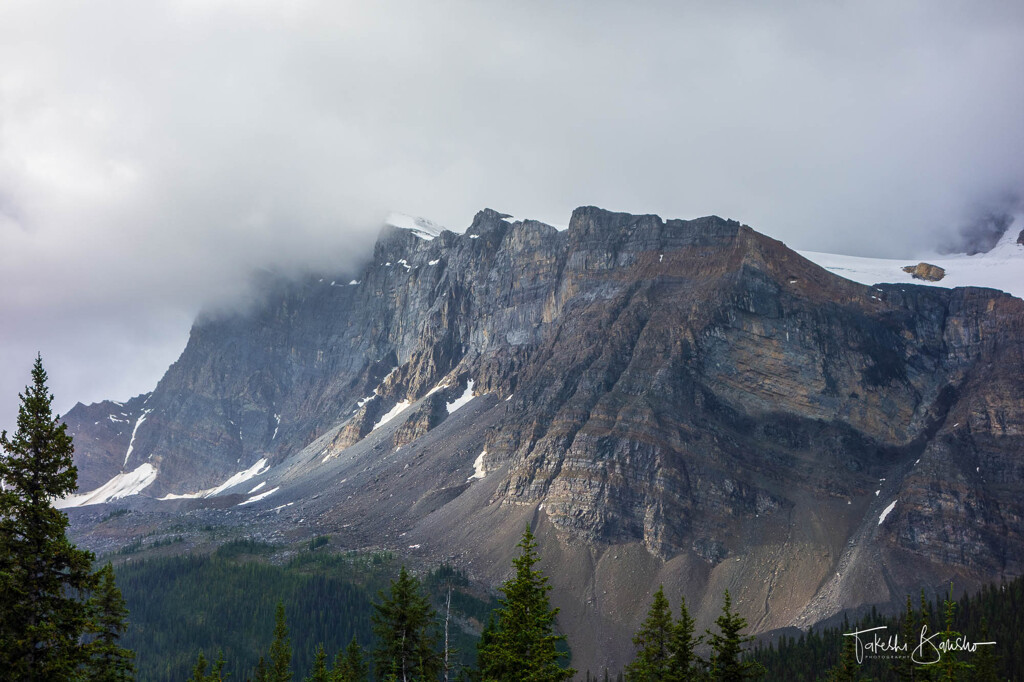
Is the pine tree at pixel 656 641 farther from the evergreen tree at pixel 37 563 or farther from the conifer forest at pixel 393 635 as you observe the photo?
the evergreen tree at pixel 37 563

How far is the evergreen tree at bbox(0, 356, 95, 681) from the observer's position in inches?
869

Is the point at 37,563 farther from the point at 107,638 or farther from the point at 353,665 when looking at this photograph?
the point at 353,665

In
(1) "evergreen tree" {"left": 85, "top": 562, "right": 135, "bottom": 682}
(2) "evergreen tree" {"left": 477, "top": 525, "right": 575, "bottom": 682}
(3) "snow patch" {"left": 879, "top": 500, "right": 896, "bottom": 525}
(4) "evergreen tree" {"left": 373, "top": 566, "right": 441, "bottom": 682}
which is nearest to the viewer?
(1) "evergreen tree" {"left": 85, "top": 562, "right": 135, "bottom": 682}

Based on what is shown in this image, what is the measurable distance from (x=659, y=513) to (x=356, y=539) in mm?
68318

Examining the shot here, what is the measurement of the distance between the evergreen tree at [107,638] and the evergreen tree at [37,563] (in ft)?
2.17

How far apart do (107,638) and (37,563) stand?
643 inches

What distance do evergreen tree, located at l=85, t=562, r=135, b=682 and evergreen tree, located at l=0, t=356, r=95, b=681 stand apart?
2.17 feet

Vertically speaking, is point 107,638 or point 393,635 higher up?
point 107,638

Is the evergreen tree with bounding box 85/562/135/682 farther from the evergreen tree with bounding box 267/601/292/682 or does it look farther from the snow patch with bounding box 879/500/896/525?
the snow patch with bounding box 879/500/896/525

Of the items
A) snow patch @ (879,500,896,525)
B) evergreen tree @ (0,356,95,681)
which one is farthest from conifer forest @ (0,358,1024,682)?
snow patch @ (879,500,896,525)

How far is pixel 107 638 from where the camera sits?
3694 cm

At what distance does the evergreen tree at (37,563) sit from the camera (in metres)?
22.1

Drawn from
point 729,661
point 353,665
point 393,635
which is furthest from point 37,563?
point 353,665

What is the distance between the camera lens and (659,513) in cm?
17475
